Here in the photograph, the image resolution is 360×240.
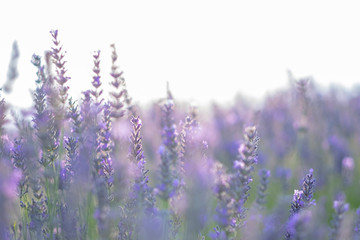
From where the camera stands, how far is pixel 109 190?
2217mm

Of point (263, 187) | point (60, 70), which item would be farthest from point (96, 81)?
point (263, 187)

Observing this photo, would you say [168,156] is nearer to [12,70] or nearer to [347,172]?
[12,70]

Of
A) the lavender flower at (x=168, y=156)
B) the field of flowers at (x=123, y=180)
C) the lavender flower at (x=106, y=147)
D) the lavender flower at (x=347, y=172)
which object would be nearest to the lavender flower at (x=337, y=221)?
the field of flowers at (x=123, y=180)

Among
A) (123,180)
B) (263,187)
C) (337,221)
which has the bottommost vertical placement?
(337,221)

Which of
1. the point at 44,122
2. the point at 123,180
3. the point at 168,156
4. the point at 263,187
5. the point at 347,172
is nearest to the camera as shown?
the point at 123,180

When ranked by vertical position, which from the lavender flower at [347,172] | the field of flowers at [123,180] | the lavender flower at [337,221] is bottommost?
the lavender flower at [337,221]

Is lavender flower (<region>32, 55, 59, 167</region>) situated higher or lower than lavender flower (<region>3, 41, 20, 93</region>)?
lower

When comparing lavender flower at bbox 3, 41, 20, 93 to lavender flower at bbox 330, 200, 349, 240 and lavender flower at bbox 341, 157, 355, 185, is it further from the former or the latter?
lavender flower at bbox 341, 157, 355, 185

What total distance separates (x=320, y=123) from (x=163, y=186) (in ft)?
14.4

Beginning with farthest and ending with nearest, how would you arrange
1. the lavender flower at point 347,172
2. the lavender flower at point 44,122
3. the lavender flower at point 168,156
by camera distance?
1. the lavender flower at point 347,172
2. the lavender flower at point 44,122
3. the lavender flower at point 168,156

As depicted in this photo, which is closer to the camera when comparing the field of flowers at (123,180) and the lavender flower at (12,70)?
the field of flowers at (123,180)

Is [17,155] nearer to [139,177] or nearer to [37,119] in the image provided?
[37,119]

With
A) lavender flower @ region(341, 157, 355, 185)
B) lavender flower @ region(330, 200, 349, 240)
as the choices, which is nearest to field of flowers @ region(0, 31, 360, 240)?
lavender flower @ region(330, 200, 349, 240)

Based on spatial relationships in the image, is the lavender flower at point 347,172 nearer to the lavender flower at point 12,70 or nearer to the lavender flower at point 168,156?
the lavender flower at point 168,156
